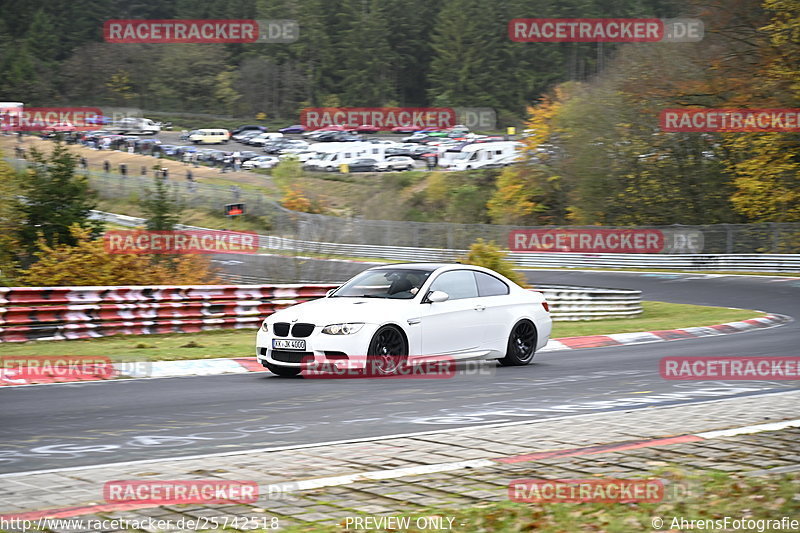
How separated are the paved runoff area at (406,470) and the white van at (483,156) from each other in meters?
74.1

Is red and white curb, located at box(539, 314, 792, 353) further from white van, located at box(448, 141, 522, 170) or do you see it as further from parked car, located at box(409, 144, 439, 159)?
parked car, located at box(409, 144, 439, 159)

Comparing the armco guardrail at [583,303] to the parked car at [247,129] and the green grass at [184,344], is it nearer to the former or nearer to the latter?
the green grass at [184,344]

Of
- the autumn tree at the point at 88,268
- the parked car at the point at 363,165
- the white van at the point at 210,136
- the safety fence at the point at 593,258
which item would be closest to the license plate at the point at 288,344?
the autumn tree at the point at 88,268

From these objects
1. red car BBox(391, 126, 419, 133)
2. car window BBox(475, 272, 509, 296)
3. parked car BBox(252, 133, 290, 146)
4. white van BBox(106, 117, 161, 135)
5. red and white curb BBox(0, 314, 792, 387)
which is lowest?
red and white curb BBox(0, 314, 792, 387)

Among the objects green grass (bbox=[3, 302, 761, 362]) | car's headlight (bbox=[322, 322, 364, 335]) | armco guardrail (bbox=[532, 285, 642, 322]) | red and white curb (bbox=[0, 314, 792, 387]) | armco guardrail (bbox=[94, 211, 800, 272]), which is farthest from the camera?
armco guardrail (bbox=[94, 211, 800, 272])

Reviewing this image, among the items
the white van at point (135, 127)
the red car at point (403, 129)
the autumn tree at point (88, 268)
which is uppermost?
the red car at point (403, 129)

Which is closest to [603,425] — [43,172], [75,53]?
[43,172]

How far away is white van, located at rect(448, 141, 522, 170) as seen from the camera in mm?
82750

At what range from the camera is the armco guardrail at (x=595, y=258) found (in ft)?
146

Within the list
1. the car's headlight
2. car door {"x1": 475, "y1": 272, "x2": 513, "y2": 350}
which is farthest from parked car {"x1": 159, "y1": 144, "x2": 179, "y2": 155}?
the car's headlight

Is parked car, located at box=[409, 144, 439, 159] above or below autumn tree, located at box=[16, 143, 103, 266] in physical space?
above

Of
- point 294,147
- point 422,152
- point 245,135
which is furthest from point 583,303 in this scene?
point 245,135

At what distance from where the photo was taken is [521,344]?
48.2ft

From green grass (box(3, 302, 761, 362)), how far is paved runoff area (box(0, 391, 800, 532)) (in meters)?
8.03
